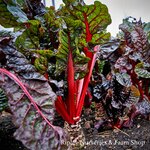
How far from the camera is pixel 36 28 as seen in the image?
2.53ft

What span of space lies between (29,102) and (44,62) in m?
0.15

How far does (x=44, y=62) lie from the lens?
73 centimetres

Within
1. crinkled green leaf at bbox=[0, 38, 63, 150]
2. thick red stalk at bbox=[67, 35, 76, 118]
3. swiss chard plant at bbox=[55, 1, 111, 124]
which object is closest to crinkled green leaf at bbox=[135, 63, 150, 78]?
swiss chard plant at bbox=[55, 1, 111, 124]

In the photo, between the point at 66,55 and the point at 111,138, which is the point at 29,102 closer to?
the point at 66,55

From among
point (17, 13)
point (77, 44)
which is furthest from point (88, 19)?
point (17, 13)

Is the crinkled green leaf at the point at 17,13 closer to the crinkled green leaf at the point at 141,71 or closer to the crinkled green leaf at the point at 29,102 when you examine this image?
the crinkled green leaf at the point at 29,102

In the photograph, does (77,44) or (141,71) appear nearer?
(77,44)

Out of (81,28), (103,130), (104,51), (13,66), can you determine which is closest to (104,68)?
(104,51)

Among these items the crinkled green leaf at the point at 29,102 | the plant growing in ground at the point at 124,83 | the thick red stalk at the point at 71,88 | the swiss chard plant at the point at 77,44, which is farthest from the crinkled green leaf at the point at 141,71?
the crinkled green leaf at the point at 29,102

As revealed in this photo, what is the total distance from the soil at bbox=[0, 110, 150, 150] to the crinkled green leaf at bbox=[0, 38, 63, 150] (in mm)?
264

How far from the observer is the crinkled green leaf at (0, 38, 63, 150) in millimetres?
571

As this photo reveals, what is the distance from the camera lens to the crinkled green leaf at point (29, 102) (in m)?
0.57

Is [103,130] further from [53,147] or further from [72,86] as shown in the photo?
[53,147]

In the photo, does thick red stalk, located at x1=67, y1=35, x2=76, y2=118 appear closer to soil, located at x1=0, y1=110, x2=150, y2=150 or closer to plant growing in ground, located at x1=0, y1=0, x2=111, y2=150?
plant growing in ground, located at x1=0, y1=0, x2=111, y2=150
